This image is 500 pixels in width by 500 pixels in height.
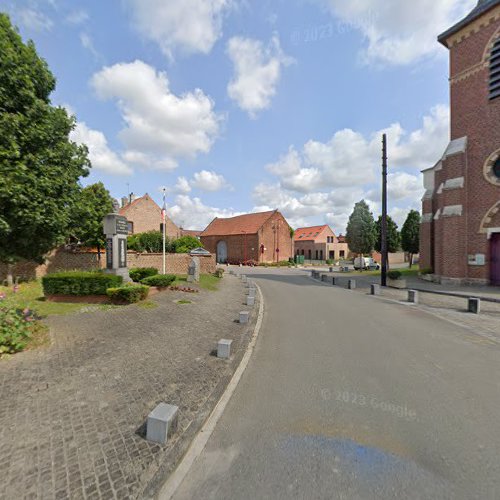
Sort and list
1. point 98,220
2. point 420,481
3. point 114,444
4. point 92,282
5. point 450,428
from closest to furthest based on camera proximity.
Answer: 1. point 420,481
2. point 114,444
3. point 450,428
4. point 92,282
5. point 98,220

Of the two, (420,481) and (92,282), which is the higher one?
(92,282)

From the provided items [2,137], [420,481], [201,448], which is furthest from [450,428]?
[2,137]

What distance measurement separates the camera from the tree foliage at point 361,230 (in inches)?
1299

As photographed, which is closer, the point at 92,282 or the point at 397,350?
the point at 397,350

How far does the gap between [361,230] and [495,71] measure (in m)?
20.0

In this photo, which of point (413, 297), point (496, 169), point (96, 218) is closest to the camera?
point (413, 297)

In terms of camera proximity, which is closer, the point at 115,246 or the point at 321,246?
the point at 115,246

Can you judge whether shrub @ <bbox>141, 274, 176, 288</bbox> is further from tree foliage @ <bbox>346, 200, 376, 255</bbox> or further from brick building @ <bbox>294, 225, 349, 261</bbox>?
brick building @ <bbox>294, 225, 349, 261</bbox>

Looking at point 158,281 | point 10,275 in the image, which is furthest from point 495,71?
point 10,275

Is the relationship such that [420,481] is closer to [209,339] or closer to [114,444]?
[114,444]

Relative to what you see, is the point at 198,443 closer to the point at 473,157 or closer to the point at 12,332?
the point at 12,332

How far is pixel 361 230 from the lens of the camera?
33188 millimetres

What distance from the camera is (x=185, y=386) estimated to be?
424 cm

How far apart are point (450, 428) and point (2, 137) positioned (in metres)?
8.63
